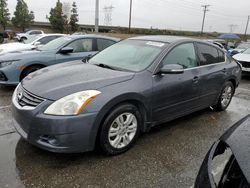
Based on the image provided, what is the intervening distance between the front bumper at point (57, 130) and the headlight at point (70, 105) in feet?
0.17

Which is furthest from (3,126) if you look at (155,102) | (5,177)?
(155,102)

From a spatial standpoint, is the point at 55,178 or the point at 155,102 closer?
the point at 55,178

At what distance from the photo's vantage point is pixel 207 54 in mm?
4332

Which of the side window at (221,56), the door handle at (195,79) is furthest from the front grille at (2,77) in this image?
the side window at (221,56)

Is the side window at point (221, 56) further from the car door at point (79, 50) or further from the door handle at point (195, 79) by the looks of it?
the car door at point (79, 50)

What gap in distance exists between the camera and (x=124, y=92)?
2865mm

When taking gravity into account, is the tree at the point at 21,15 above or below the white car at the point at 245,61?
above

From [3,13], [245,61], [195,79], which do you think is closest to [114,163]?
[195,79]

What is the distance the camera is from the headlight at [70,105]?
253cm

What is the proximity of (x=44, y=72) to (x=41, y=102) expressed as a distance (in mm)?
919

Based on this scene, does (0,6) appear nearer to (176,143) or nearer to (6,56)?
(6,56)

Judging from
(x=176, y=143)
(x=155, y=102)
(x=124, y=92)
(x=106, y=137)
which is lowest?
(x=176, y=143)

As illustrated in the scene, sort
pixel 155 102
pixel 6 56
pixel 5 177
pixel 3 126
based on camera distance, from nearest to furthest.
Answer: pixel 5 177, pixel 155 102, pixel 3 126, pixel 6 56

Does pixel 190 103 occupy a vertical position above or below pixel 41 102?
below
